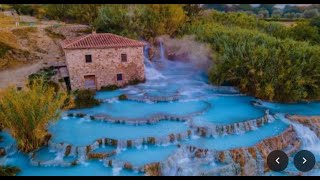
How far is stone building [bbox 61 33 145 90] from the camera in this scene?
9.02m

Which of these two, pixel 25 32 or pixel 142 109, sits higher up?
pixel 25 32

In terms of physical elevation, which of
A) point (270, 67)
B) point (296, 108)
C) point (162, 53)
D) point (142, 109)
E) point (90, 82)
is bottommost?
point (296, 108)

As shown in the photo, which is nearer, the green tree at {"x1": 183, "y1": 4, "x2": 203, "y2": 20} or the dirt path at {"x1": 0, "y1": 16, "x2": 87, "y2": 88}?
the dirt path at {"x1": 0, "y1": 16, "x2": 87, "y2": 88}

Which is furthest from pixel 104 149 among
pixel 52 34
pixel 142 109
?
pixel 52 34

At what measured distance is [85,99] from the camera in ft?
27.9

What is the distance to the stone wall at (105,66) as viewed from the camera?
904 centimetres

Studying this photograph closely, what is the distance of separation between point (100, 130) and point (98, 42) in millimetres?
2355

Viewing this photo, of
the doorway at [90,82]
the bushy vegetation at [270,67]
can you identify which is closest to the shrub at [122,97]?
the doorway at [90,82]

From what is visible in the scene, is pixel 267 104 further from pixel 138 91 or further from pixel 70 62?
pixel 70 62

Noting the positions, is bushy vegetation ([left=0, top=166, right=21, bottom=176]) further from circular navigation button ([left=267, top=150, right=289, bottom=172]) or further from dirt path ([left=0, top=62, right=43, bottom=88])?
circular navigation button ([left=267, top=150, right=289, bottom=172])

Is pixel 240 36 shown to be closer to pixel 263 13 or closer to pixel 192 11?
pixel 263 13

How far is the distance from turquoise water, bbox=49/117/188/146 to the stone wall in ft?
4.55

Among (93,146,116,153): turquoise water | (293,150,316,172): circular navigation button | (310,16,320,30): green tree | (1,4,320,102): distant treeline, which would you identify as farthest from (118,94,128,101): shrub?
(310,16,320,30): green tree

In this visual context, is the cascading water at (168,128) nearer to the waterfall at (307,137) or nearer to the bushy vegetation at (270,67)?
the waterfall at (307,137)
